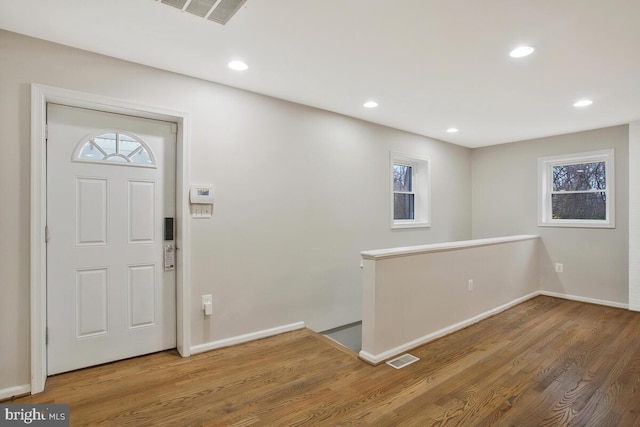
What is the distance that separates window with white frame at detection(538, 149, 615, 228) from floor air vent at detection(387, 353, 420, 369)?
363cm

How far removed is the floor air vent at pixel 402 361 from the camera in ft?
8.86

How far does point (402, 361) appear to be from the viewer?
2775mm

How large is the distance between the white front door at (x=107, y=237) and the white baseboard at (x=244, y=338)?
0.28m

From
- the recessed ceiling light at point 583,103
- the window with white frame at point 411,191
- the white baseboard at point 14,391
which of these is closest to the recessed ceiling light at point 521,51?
the recessed ceiling light at point 583,103

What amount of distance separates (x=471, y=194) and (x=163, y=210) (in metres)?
5.15

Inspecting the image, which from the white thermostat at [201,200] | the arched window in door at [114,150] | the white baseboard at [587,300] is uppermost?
the arched window in door at [114,150]

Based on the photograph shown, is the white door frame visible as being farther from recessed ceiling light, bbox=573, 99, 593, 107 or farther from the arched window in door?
recessed ceiling light, bbox=573, 99, 593, 107

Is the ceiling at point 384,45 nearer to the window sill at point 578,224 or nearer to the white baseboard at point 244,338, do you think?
the window sill at point 578,224

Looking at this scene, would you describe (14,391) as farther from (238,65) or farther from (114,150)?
(238,65)

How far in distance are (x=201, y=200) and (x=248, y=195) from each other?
18.5 inches

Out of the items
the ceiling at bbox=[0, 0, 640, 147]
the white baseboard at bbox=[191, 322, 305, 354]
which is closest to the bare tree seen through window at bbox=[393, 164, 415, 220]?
the ceiling at bbox=[0, 0, 640, 147]

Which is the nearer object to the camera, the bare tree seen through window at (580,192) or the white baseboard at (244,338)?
the white baseboard at (244,338)

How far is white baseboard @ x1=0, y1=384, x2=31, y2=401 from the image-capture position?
2137 millimetres

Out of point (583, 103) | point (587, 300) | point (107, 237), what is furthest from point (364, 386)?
point (587, 300)
